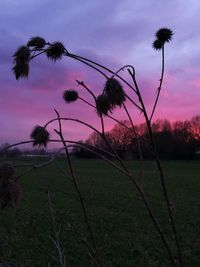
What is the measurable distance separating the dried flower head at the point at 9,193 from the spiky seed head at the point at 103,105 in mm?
468

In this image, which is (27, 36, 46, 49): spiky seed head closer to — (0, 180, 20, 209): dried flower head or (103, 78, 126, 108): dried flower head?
(103, 78, 126, 108): dried flower head

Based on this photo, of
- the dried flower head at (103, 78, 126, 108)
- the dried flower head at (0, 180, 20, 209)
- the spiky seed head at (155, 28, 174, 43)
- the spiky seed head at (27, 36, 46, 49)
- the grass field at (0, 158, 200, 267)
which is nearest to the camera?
the dried flower head at (0, 180, 20, 209)

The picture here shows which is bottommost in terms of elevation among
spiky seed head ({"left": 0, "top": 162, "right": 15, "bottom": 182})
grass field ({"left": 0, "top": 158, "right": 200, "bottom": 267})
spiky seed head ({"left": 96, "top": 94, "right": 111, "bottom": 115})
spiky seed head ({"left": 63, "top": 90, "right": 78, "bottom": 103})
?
grass field ({"left": 0, "top": 158, "right": 200, "bottom": 267})

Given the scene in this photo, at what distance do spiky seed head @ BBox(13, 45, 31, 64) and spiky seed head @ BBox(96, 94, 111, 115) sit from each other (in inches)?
10.9

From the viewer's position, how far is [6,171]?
4.61 feet

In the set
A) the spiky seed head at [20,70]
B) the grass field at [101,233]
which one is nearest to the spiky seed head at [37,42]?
the spiky seed head at [20,70]

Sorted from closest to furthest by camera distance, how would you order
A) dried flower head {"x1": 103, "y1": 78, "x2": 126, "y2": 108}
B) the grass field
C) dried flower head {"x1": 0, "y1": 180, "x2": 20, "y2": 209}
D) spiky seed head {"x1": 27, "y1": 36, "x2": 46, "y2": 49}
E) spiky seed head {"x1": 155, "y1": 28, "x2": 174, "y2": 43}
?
dried flower head {"x1": 0, "y1": 180, "x2": 20, "y2": 209} < dried flower head {"x1": 103, "y1": 78, "x2": 126, "y2": 108} < spiky seed head {"x1": 27, "y1": 36, "x2": 46, "y2": 49} < spiky seed head {"x1": 155, "y1": 28, "x2": 174, "y2": 43} < the grass field

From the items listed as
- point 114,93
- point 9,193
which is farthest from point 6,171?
point 114,93

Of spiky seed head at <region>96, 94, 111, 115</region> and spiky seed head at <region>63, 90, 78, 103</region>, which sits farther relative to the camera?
spiky seed head at <region>63, 90, 78, 103</region>

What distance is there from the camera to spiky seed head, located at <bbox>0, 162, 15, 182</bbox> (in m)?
1.39

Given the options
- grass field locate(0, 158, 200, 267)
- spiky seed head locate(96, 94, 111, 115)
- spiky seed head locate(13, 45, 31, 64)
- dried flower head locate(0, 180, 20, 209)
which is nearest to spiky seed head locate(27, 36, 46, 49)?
spiky seed head locate(13, 45, 31, 64)

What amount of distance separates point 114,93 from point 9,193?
0.50 meters

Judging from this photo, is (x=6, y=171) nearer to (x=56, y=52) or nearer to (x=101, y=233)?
(x=56, y=52)

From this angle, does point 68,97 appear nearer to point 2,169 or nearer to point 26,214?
point 2,169
